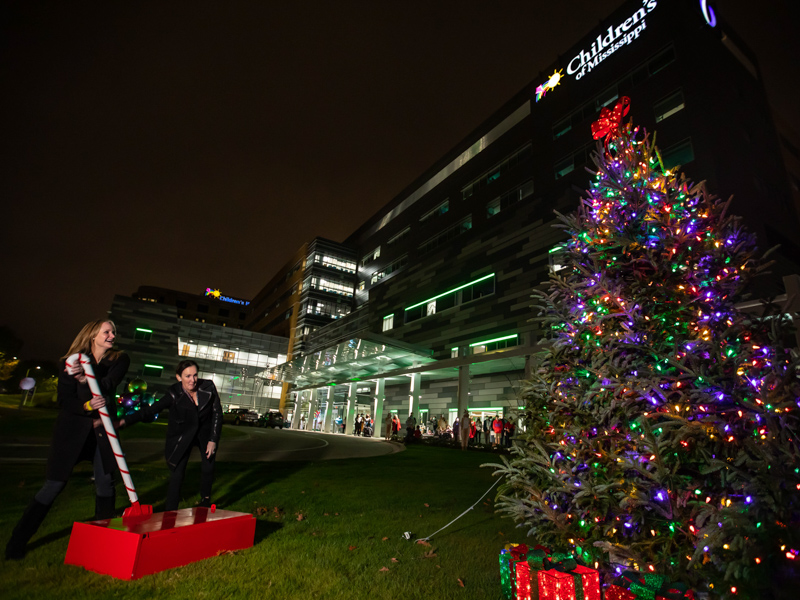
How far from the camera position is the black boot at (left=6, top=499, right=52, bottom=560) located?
359 cm

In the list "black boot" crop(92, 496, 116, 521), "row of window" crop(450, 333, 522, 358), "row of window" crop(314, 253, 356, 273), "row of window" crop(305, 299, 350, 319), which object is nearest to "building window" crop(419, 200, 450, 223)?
"row of window" crop(450, 333, 522, 358)

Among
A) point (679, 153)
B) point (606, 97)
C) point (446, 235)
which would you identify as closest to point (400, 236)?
point (446, 235)

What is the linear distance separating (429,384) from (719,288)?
31.8m

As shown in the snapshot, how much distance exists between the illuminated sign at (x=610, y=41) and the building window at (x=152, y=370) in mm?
61633

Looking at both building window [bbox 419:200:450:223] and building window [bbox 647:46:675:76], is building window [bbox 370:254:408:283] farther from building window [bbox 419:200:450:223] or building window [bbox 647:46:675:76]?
building window [bbox 647:46:675:76]

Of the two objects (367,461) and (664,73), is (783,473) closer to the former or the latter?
(367,461)

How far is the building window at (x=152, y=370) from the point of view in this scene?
2287 inches

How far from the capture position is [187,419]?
208 inches

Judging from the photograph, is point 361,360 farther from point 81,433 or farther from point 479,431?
point 81,433

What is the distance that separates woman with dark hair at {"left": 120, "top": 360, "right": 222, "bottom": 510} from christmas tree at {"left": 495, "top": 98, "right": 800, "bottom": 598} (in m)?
3.93

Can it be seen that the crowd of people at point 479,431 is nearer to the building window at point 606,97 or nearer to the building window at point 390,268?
the building window at point 390,268

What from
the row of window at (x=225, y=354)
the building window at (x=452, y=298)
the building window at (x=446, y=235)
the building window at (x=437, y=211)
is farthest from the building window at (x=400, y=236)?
the row of window at (x=225, y=354)

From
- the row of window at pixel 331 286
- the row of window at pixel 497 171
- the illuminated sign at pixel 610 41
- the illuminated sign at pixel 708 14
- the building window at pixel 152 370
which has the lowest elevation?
the building window at pixel 152 370

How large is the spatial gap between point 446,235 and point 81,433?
119 feet
